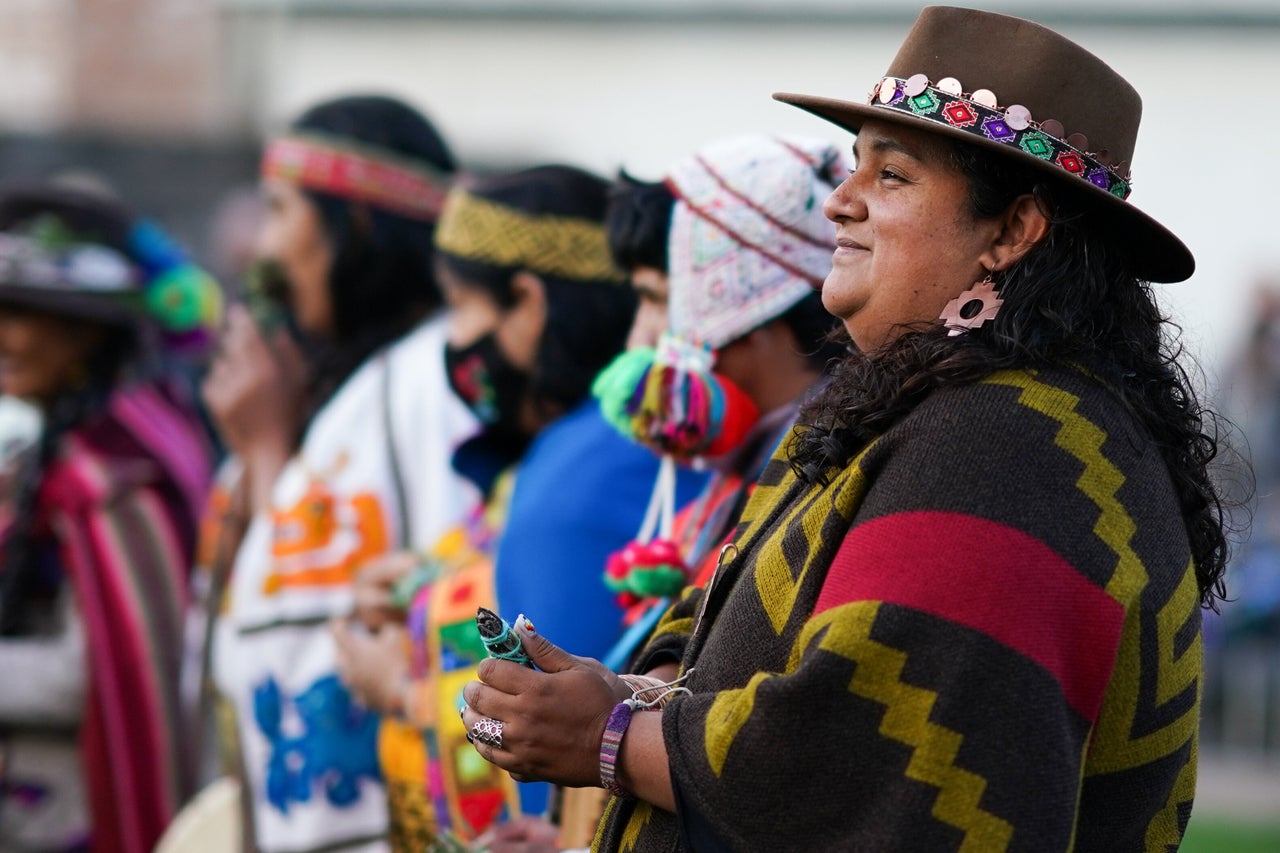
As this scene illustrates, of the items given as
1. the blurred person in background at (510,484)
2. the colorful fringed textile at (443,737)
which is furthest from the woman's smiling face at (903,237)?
the colorful fringed textile at (443,737)

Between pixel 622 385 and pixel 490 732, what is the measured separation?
97cm

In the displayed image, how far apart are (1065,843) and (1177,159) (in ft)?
42.8

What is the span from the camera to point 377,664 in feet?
12.9

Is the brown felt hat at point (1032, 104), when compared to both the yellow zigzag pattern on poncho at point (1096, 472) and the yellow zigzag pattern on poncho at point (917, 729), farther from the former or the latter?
the yellow zigzag pattern on poncho at point (917, 729)

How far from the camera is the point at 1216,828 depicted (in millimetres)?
7973

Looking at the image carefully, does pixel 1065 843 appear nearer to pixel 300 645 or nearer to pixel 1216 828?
pixel 300 645

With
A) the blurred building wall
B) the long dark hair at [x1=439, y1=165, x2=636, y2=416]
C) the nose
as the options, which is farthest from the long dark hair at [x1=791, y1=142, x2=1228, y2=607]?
the blurred building wall

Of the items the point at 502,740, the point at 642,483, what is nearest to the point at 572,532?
the point at 642,483

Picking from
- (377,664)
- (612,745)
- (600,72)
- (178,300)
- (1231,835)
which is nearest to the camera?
(612,745)

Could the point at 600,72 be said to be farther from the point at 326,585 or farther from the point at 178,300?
the point at 326,585

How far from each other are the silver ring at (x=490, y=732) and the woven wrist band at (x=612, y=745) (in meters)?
0.14

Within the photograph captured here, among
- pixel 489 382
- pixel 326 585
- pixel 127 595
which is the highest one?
pixel 489 382

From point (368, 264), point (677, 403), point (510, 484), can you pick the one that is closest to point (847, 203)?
point (677, 403)

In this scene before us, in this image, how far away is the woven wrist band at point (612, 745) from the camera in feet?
6.91
